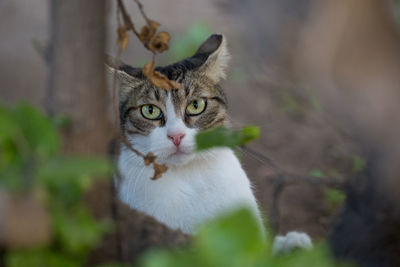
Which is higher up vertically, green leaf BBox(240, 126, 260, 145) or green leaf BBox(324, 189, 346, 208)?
green leaf BBox(240, 126, 260, 145)

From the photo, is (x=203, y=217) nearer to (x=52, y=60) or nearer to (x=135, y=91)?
(x=135, y=91)

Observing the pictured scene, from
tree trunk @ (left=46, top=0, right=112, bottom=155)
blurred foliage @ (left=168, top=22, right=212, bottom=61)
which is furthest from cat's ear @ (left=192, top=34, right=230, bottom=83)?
blurred foliage @ (left=168, top=22, right=212, bottom=61)

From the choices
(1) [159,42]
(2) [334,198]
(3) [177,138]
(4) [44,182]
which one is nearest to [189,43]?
(2) [334,198]

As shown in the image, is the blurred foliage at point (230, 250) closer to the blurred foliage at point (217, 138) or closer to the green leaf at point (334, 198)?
the blurred foliage at point (217, 138)

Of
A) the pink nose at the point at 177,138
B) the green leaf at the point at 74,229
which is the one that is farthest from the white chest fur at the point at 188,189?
the green leaf at the point at 74,229

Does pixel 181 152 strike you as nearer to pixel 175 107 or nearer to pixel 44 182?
pixel 175 107

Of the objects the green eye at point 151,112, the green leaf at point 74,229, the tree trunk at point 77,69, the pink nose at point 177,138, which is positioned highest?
the tree trunk at point 77,69

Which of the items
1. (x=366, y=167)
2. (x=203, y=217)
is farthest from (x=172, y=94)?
(x=366, y=167)

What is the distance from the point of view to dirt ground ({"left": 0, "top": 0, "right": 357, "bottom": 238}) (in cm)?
417

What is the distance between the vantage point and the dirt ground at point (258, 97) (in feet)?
13.7

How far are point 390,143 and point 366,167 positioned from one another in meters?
0.22

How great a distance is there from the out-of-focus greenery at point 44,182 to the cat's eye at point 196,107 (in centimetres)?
143

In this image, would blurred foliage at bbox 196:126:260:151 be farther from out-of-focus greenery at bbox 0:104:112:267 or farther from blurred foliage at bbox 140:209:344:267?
blurred foliage at bbox 140:209:344:267

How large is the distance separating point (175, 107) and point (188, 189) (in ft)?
1.33
